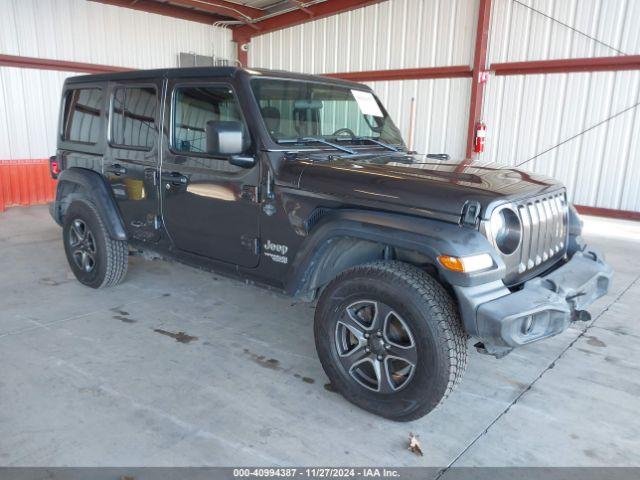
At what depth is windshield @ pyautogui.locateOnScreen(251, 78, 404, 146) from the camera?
10.4 feet

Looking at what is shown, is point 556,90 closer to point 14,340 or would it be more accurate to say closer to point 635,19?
point 635,19

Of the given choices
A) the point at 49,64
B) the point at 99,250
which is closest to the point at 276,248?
the point at 99,250

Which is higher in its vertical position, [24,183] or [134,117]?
[134,117]

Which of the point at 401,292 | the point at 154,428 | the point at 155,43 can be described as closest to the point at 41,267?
the point at 154,428

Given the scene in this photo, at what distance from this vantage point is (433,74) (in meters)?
9.45

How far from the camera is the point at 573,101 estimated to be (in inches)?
320

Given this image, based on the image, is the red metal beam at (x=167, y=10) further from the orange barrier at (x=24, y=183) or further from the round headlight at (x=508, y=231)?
the round headlight at (x=508, y=231)

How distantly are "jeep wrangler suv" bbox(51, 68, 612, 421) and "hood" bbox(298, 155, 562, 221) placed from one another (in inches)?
0.4

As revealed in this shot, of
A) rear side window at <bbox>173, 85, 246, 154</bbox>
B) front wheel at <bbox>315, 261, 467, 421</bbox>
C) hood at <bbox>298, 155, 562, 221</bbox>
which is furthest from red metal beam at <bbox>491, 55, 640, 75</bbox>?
front wheel at <bbox>315, 261, 467, 421</bbox>

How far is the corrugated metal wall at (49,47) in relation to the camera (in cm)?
872

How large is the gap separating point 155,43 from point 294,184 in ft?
31.5

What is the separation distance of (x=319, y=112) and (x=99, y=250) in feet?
7.56

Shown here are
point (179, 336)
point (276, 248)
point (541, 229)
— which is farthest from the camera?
point (179, 336)

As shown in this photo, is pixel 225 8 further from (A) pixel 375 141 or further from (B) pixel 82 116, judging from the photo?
(A) pixel 375 141
